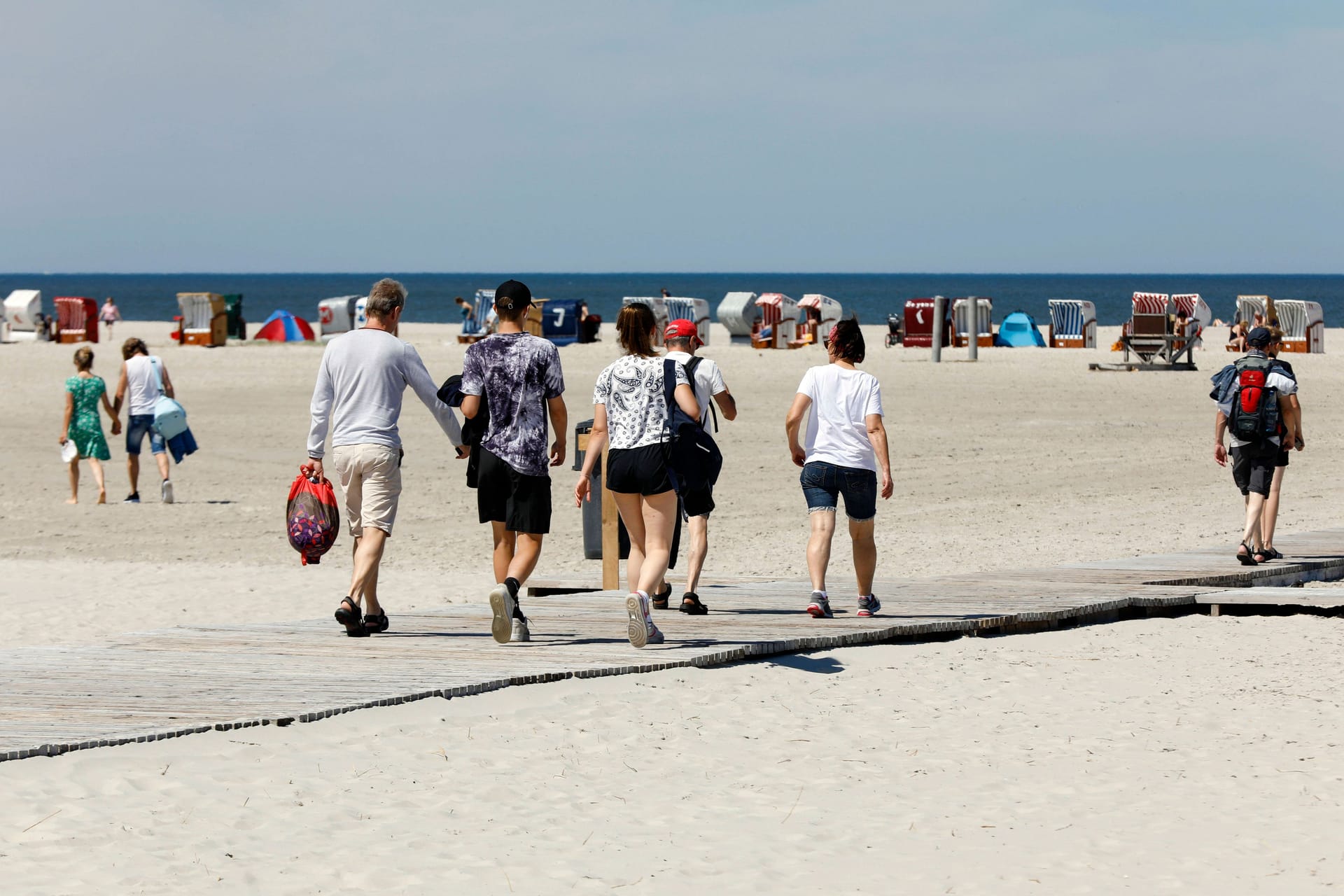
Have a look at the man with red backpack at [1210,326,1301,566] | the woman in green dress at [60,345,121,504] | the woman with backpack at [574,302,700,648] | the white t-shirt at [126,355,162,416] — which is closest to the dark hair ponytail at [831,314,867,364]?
the woman with backpack at [574,302,700,648]

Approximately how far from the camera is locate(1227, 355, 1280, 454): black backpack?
9.52 metres

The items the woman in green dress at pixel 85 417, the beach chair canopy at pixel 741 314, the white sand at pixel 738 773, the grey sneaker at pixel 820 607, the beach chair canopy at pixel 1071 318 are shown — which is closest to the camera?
the white sand at pixel 738 773

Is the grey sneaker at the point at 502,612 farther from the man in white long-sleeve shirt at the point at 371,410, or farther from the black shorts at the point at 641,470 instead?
the black shorts at the point at 641,470

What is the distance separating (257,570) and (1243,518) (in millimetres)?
7875

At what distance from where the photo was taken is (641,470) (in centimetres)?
680

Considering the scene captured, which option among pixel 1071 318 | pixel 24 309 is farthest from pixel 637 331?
pixel 24 309

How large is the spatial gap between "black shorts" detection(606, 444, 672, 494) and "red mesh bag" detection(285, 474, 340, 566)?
122 cm

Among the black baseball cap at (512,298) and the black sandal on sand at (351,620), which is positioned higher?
the black baseball cap at (512,298)

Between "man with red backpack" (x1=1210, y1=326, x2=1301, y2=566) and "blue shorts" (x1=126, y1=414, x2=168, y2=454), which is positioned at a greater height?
"man with red backpack" (x1=1210, y1=326, x2=1301, y2=566)

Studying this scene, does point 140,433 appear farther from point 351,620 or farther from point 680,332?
point 680,332

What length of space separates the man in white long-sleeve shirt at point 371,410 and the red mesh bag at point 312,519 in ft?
0.24

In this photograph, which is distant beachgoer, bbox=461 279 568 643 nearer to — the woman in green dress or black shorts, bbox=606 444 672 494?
black shorts, bbox=606 444 672 494

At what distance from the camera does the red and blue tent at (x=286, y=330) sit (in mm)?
40062

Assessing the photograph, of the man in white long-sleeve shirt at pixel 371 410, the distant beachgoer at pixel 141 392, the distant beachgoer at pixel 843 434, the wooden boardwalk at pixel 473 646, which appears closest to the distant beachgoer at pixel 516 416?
the man in white long-sleeve shirt at pixel 371 410
